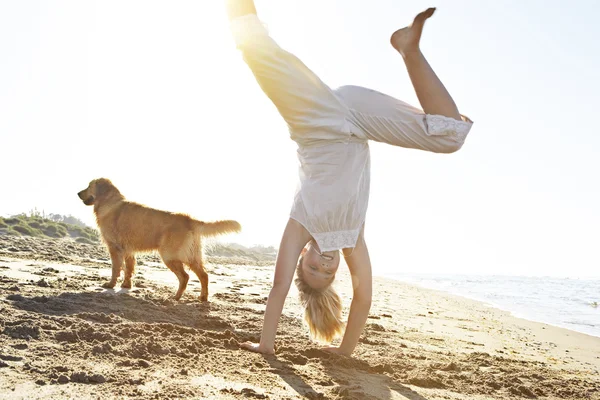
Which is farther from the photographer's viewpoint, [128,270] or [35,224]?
[35,224]

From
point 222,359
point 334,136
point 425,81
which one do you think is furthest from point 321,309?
point 425,81

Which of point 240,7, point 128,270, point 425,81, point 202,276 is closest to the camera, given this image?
point 425,81

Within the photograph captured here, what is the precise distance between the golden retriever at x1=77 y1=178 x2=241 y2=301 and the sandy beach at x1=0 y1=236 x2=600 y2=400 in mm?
682

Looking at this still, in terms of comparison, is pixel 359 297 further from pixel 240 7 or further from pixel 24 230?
pixel 24 230

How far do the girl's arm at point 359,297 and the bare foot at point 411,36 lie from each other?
1293mm

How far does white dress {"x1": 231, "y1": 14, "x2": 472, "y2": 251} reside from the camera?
10.4ft

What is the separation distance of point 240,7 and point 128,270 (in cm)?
473

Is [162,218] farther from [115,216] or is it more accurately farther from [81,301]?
[81,301]

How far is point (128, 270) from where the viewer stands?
6996 mm

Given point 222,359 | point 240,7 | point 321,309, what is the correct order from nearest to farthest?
point 222,359, point 240,7, point 321,309

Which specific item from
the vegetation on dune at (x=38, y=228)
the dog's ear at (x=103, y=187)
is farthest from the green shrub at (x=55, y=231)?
the dog's ear at (x=103, y=187)

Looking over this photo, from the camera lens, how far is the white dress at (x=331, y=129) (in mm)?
3164

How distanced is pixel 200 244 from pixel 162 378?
14.9ft

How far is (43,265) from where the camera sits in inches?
313
